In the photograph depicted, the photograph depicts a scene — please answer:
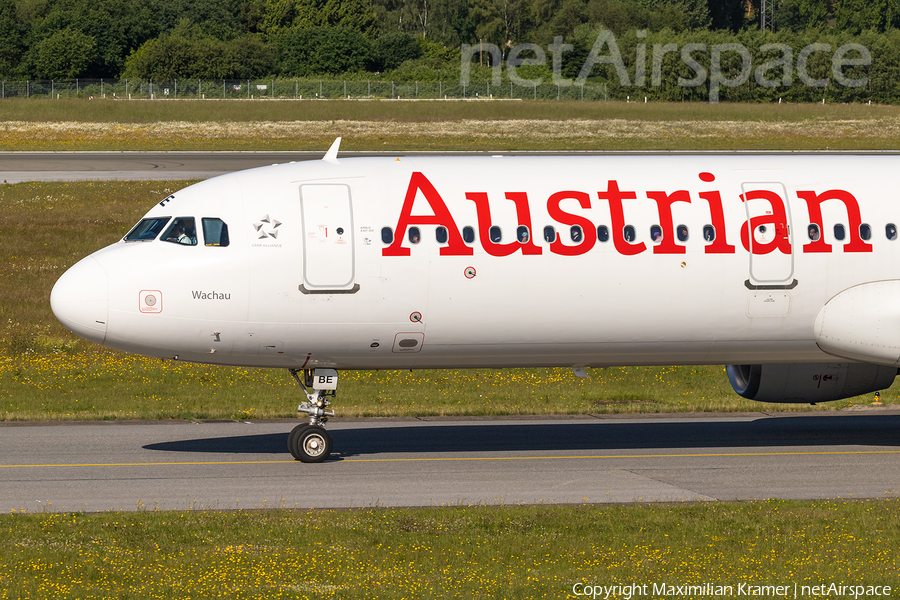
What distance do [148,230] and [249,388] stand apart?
10.8 metres

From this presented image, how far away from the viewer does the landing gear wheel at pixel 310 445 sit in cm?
2172

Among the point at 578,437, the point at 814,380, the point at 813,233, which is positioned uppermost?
the point at 813,233

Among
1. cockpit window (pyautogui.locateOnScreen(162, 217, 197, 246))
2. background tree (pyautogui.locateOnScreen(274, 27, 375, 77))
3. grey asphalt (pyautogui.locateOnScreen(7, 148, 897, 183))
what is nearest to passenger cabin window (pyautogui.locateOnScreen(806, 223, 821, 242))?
cockpit window (pyautogui.locateOnScreen(162, 217, 197, 246))

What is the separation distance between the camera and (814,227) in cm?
2123

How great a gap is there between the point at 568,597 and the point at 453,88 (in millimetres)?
107997

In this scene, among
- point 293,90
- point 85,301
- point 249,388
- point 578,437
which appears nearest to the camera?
point 85,301

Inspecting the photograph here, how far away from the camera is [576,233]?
2077 cm

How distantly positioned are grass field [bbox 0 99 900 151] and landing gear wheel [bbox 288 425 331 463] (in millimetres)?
53775

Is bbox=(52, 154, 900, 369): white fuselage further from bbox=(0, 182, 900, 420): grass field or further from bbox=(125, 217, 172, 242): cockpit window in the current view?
bbox=(0, 182, 900, 420): grass field

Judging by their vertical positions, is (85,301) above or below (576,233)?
below

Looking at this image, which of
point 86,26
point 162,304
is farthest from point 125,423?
point 86,26

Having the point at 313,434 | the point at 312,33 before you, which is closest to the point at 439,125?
the point at 312,33

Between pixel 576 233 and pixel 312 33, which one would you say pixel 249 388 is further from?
pixel 312 33

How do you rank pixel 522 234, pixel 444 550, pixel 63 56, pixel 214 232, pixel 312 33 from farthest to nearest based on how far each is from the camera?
pixel 312 33 < pixel 63 56 < pixel 522 234 < pixel 214 232 < pixel 444 550
